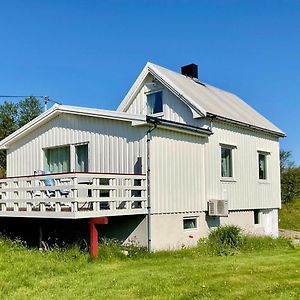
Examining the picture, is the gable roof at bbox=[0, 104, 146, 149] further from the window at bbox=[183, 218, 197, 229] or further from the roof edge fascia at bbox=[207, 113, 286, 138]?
the window at bbox=[183, 218, 197, 229]

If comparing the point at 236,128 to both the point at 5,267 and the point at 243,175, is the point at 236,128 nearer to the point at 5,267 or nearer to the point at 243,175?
the point at 243,175

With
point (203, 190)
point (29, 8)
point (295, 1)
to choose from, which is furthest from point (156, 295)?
point (29, 8)

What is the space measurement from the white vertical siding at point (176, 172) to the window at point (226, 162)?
180 cm

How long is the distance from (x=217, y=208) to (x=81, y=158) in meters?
5.24

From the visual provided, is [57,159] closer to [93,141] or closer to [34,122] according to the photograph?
[34,122]

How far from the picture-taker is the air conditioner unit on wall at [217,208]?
16.1 m

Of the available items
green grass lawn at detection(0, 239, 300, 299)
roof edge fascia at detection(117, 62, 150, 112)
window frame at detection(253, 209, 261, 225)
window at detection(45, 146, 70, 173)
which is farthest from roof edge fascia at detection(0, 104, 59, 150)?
window frame at detection(253, 209, 261, 225)

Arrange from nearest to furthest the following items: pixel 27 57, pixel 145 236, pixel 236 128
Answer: pixel 145 236 < pixel 236 128 < pixel 27 57

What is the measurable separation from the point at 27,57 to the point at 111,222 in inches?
538

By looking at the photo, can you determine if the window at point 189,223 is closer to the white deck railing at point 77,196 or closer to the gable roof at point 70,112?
the white deck railing at point 77,196

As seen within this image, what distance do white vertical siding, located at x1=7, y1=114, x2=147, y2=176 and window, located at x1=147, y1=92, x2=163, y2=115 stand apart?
12.7ft

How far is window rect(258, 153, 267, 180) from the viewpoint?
20822mm

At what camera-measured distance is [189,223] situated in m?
15.6

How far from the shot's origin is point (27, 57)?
24453 mm
